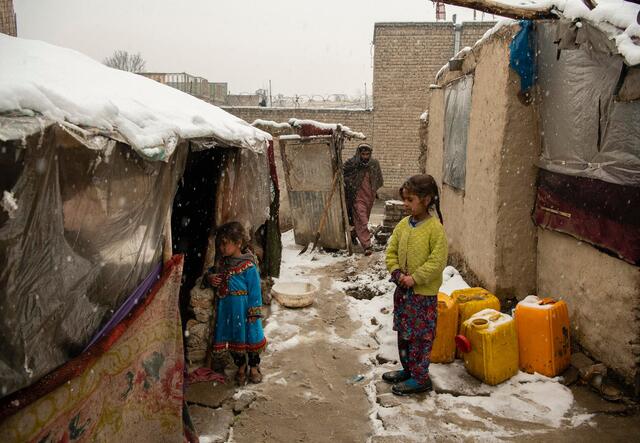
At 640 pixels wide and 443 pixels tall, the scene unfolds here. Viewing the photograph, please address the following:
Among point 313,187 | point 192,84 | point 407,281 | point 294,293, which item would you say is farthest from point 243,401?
point 192,84

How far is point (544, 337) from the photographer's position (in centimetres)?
390

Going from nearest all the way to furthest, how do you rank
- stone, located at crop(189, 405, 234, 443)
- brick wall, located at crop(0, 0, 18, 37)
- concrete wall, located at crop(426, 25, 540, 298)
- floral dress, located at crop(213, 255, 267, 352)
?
stone, located at crop(189, 405, 234, 443)
floral dress, located at crop(213, 255, 267, 352)
concrete wall, located at crop(426, 25, 540, 298)
brick wall, located at crop(0, 0, 18, 37)

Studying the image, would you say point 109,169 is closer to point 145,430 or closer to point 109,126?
point 109,126

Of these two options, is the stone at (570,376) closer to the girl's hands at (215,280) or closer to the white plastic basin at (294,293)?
the girl's hands at (215,280)

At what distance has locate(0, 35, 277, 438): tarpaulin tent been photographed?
70.0 inches

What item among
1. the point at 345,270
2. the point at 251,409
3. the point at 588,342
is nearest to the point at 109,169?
the point at 251,409

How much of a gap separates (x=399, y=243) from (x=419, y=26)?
16.7m

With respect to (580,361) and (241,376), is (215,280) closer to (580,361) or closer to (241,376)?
(241,376)

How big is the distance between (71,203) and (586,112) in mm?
3881

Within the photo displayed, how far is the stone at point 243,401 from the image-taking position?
3.69 m

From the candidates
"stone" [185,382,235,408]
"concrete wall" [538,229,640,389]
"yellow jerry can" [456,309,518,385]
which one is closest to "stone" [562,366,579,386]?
"concrete wall" [538,229,640,389]

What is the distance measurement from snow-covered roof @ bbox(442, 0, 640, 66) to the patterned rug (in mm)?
2933

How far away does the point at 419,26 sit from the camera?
18.2 metres

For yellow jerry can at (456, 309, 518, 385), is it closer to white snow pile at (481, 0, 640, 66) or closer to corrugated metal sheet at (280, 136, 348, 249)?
white snow pile at (481, 0, 640, 66)
